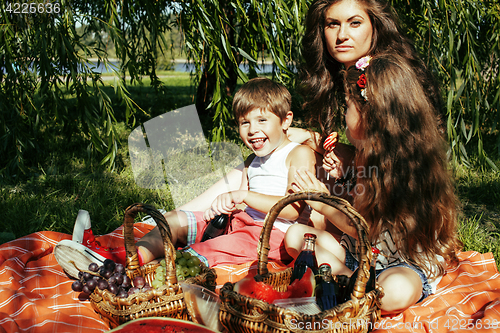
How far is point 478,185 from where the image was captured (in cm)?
302

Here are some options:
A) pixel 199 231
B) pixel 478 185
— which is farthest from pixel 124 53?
pixel 478 185

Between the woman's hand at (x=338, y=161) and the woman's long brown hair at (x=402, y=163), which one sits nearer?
the woman's long brown hair at (x=402, y=163)

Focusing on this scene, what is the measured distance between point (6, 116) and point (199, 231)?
2.07 m

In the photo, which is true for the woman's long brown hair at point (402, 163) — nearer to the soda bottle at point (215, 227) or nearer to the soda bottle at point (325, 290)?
the soda bottle at point (325, 290)

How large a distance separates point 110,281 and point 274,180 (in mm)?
983

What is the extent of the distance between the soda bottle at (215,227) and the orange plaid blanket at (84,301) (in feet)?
0.83

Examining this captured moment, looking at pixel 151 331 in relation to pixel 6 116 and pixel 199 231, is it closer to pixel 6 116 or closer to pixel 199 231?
pixel 199 231

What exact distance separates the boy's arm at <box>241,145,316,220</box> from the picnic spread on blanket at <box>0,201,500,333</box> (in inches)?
10.5

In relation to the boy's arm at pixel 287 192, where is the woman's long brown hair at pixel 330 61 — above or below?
above

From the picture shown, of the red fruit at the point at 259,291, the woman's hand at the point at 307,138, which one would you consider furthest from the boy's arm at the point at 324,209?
the woman's hand at the point at 307,138

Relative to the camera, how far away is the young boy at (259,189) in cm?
194

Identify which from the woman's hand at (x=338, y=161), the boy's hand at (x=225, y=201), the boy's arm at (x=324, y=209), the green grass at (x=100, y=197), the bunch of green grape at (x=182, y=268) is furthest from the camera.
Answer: the green grass at (x=100, y=197)

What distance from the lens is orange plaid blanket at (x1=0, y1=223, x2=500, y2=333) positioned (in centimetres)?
146

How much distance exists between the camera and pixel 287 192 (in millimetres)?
1893
